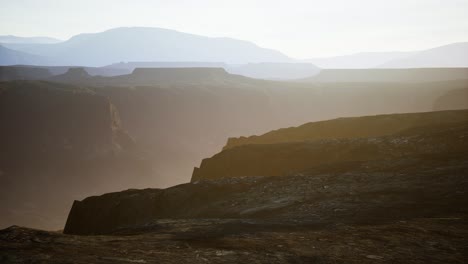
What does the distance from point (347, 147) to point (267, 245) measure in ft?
45.6

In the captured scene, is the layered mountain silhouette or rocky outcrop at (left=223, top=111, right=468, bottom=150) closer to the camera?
rocky outcrop at (left=223, top=111, right=468, bottom=150)

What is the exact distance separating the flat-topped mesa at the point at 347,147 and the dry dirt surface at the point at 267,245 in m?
7.85

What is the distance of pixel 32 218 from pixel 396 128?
55.6 metres

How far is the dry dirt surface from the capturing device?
730cm

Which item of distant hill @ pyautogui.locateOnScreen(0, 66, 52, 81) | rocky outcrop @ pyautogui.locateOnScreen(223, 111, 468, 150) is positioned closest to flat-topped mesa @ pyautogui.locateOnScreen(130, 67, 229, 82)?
distant hill @ pyautogui.locateOnScreen(0, 66, 52, 81)

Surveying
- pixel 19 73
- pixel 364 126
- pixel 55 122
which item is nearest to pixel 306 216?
pixel 364 126

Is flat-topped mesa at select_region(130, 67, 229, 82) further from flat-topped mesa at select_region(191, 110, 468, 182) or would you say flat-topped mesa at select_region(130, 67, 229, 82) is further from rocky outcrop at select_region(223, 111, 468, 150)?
flat-topped mesa at select_region(191, 110, 468, 182)

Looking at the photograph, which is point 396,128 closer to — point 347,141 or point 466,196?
point 347,141

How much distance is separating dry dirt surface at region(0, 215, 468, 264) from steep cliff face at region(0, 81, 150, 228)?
59.6m

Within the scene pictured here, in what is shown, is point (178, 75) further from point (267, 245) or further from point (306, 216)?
point (267, 245)

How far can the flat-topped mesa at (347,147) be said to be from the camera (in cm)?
1770

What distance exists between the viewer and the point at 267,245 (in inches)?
323

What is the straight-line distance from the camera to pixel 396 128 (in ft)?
91.2

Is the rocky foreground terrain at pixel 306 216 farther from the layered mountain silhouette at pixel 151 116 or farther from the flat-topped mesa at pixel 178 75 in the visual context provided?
the flat-topped mesa at pixel 178 75
